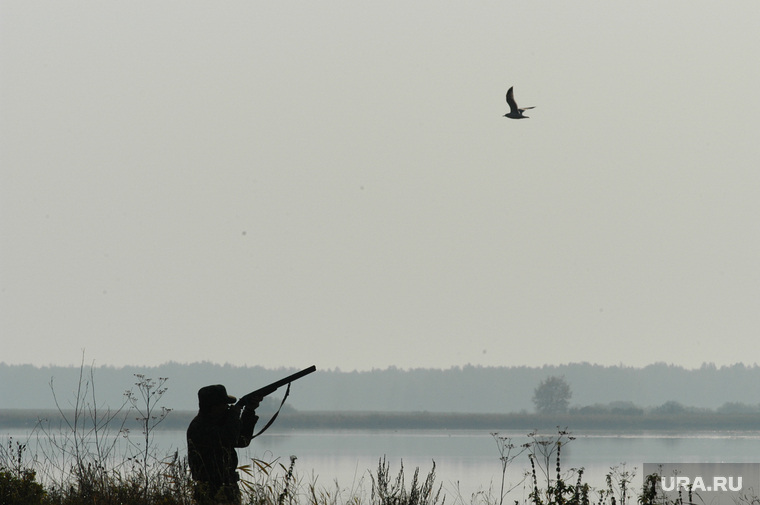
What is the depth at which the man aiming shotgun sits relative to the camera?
9273mm

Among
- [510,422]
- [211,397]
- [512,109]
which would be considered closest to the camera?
[211,397]

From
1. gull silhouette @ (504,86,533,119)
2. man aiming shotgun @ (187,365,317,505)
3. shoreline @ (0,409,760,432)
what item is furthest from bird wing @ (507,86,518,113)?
shoreline @ (0,409,760,432)

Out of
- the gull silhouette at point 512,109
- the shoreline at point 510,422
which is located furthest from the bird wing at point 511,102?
the shoreline at point 510,422

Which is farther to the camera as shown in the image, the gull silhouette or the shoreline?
the shoreline

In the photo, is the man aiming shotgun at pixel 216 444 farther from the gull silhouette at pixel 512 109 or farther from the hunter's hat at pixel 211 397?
the gull silhouette at pixel 512 109

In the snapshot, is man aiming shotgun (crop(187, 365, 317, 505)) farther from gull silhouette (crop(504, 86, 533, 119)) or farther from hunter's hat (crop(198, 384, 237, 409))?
gull silhouette (crop(504, 86, 533, 119))

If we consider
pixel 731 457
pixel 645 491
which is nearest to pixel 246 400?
pixel 645 491

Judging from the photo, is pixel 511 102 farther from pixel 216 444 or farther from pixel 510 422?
pixel 510 422

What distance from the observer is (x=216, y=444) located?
30.6ft

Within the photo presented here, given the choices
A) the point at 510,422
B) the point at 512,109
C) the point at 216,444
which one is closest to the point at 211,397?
the point at 216,444

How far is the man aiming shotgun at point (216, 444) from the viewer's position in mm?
9273

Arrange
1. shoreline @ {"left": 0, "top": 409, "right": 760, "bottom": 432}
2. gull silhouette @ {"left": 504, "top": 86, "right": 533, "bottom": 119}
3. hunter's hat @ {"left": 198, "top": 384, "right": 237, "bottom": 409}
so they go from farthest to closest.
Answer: shoreline @ {"left": 0, "top": 409, "right": 760, "bottom": 432}
gull silhouette @ {"left": 504, "top": 86, "right": 533, "bottom": 119}
hunter's hat @ {"left": 198, "top": 384, "right": 237, "bottom": 409}

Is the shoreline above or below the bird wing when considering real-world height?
below

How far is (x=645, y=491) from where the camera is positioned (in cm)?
918
